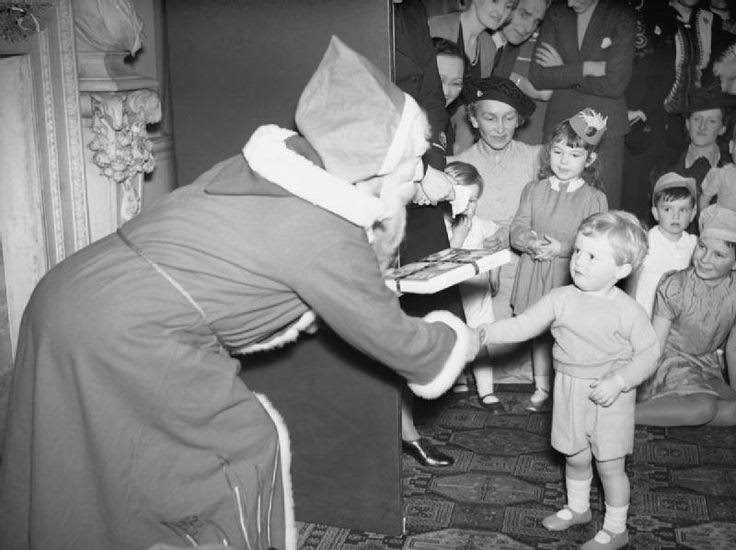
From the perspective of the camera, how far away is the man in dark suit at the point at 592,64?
4547 millimetres

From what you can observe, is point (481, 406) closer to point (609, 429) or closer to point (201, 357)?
point (609, 429)

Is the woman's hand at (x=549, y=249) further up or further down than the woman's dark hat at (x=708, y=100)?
further down

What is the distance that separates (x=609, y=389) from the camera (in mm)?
2719

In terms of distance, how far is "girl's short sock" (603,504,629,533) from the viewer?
2.87m

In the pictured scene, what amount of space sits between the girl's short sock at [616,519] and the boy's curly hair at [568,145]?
1724 mm

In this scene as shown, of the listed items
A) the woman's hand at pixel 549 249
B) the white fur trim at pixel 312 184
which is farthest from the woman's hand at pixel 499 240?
the white fur trim at pixel 312 184

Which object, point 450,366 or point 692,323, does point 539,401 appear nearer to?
point 692,323

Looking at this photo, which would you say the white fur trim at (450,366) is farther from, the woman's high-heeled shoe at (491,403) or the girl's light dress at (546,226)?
the woman's high-heeled shoe at (491,403)

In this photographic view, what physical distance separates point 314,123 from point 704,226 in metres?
3.09

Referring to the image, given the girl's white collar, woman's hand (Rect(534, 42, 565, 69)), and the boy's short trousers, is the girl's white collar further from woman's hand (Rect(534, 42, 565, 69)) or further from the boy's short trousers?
the boy's short trousers

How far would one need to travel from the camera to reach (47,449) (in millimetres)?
1915

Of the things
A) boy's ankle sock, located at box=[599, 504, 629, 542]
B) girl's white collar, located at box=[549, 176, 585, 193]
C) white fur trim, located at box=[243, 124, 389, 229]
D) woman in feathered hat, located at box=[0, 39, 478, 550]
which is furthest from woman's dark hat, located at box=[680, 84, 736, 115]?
white fur trim, located at box=[243, 124, 389, 229]

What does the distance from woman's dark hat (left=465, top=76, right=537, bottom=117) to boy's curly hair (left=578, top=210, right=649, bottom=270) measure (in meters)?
1.66

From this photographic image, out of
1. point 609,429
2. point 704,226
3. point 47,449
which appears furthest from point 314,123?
point 704,226
